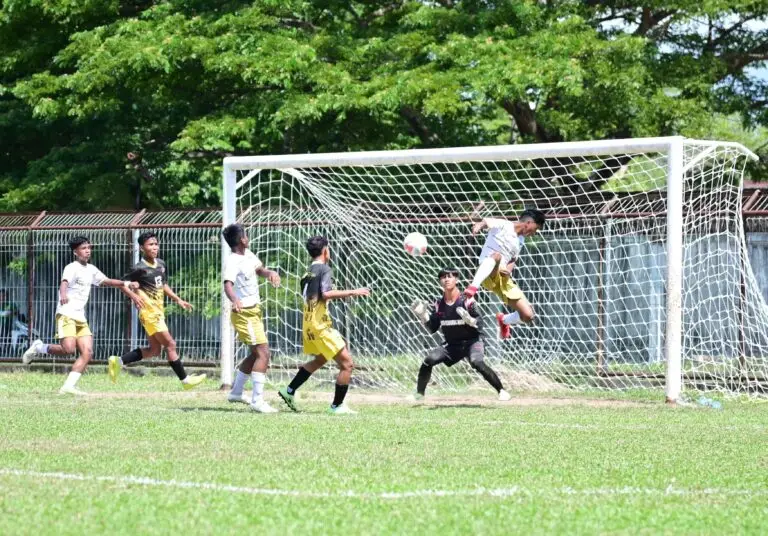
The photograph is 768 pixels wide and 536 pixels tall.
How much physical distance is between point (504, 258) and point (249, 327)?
3.08 metres

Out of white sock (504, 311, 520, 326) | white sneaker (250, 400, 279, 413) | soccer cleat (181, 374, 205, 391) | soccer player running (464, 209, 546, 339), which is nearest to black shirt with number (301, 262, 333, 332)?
white sneaker (250, 400, 279, 413)

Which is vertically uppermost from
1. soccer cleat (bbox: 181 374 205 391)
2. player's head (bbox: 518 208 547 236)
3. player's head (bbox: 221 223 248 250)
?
player's head (bbox: 518 208 547 236)

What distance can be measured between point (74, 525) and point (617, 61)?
16.0 meters

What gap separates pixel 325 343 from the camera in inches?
525

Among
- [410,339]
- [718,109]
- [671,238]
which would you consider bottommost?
[410,339]

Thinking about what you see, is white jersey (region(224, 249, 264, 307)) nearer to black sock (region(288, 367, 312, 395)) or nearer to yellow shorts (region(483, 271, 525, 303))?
black sock (region(288, 367, 312, 395))

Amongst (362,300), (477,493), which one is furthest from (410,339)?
(477,493)

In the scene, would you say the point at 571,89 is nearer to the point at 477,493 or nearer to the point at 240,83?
the point at 240,83

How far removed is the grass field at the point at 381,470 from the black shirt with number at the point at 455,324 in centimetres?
146

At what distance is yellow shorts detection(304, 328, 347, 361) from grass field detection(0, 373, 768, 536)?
2.09 ft

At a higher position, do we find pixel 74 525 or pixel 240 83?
pixel 240 83

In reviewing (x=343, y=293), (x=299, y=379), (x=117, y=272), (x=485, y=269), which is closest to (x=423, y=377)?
(x=485, y=269)

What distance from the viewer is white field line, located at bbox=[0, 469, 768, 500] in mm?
7736

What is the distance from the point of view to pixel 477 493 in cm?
784
